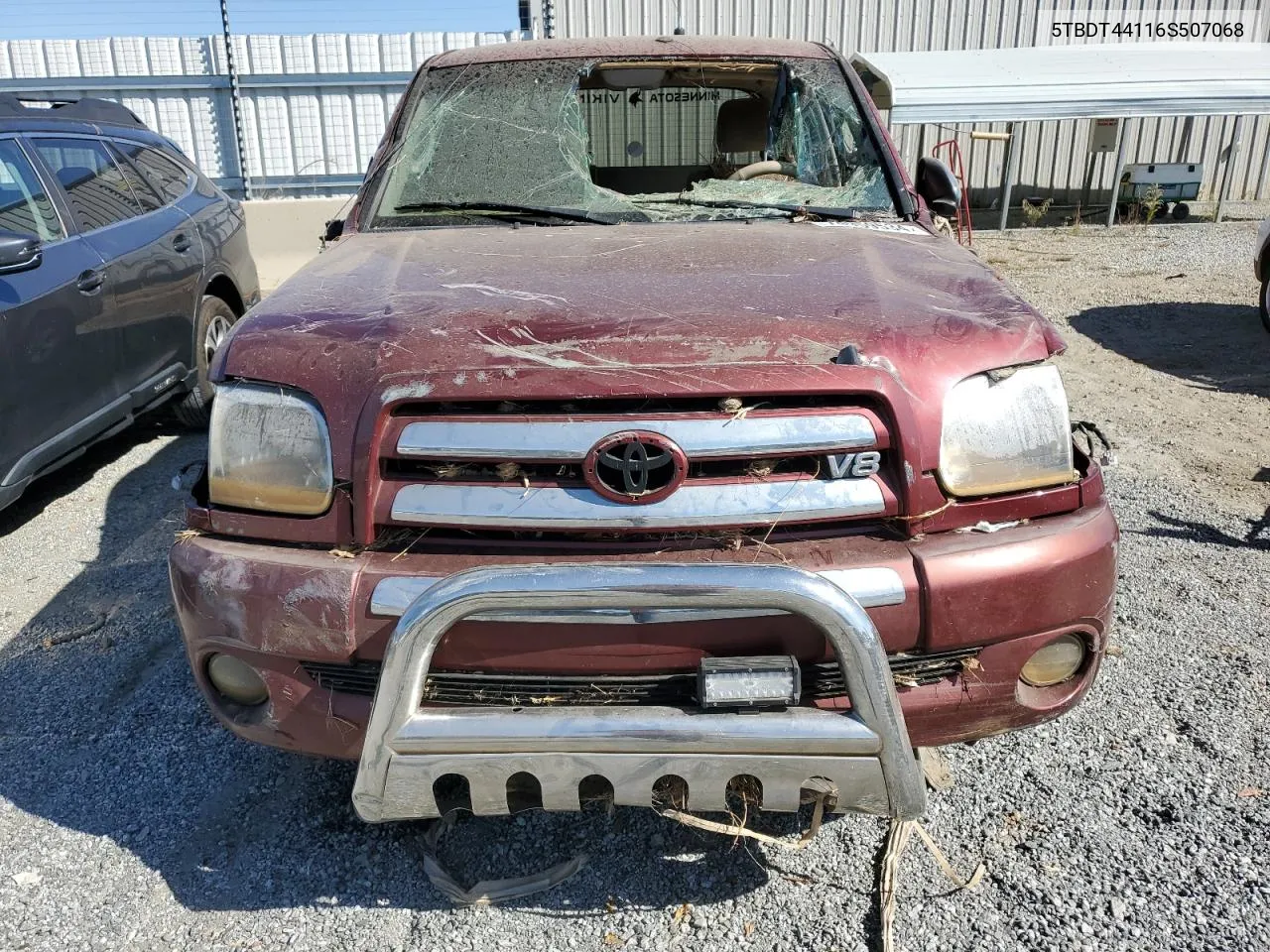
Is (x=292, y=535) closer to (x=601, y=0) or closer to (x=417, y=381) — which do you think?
(x=417, y=381)

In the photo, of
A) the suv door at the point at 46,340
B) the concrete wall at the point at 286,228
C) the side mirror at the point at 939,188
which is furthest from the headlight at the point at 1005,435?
the concrete wall at the point at 286,228

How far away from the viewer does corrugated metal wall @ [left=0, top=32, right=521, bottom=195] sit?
37.6 ft

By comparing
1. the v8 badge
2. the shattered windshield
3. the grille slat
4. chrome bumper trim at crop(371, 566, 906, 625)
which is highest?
the shattered windshield

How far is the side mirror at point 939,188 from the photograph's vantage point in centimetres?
337

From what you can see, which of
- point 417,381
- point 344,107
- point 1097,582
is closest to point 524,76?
point 417,381

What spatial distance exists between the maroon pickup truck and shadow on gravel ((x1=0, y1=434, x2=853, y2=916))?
451 mm

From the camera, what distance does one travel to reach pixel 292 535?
203 cm

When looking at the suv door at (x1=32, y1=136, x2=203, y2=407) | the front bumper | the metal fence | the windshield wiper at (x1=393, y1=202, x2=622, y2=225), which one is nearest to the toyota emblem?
the front bumper

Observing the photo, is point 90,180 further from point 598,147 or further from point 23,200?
point 598,147

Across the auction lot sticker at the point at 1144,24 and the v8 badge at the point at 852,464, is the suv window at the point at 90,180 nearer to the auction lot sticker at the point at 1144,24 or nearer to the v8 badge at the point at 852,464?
the v8 badge at the point at 852,464

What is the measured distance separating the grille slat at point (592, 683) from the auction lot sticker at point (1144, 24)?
16.6m

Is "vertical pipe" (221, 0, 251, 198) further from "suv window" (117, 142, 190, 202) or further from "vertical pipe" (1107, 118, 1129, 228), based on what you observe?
"vertical pipe" (1107, 118, 1129, 228)

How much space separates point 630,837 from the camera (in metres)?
2.45

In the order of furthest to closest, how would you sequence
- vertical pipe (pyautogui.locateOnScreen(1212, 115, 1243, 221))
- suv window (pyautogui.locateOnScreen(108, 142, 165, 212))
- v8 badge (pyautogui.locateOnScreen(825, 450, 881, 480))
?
vertical pipe (pyautogui.locateOnScreen(1212, 115, 1243, 221)) < suv window (pyautogui.locateOnScreen(108, 142, 165, 212)) < v8 badge (pyautogui.locateOnScreen(825, 450, 881, 480))
